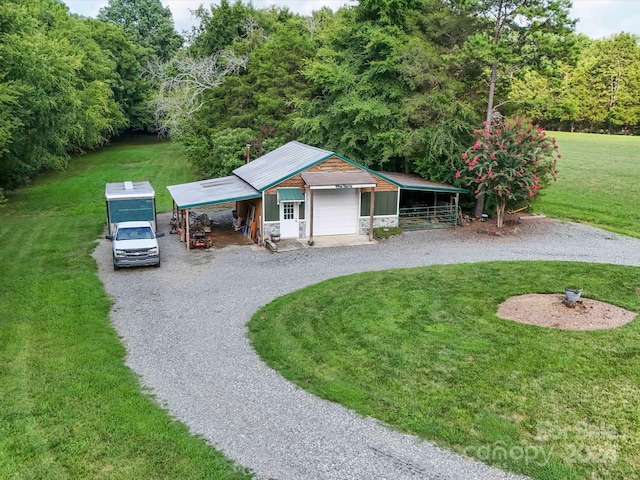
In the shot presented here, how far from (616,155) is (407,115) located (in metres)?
33.6

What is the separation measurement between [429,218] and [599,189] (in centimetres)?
1568

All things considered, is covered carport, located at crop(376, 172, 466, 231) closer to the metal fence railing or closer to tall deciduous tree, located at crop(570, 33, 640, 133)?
the metal fence railing

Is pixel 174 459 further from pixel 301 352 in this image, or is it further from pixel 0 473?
pixel 301 352

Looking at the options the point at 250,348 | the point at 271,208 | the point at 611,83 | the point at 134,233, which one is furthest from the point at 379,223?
the point at 611,83

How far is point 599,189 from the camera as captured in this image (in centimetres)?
3353

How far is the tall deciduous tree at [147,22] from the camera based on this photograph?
70756mm

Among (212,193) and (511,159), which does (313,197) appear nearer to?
(212,193)

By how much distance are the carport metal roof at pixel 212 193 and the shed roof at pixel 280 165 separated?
0.36m

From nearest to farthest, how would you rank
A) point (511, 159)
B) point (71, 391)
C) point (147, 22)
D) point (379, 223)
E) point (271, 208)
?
1. point (71, 391)
2. point (271, 208)
3. point (511, 159)
4. point (379, 223)
5. point (147, 22)

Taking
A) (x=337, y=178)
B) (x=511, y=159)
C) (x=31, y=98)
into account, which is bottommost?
(x=337, y=178)

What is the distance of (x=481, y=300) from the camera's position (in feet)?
46.9

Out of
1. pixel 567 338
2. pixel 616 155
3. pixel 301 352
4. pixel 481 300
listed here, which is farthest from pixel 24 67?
pixel 616 155

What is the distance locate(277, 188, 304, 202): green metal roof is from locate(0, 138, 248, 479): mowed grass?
7430 millimetres

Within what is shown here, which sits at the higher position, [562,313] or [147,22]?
[147,22]
